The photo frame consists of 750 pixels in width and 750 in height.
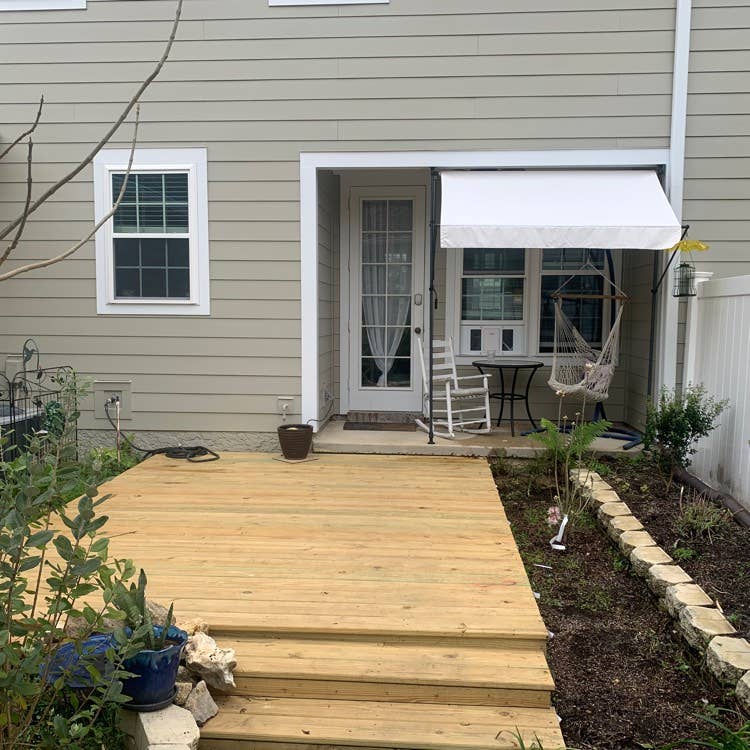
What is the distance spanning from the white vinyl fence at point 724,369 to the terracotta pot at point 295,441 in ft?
9.47

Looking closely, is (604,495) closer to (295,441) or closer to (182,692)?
(295,441)

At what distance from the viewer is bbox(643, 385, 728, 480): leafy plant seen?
15.9ft

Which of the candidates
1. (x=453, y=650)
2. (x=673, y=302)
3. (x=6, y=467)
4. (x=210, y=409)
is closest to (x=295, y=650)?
(x=453, y=650)

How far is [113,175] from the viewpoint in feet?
19.5

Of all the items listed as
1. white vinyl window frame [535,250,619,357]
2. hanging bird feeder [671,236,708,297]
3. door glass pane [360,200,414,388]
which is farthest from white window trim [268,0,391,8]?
hanging bird feeder [671,236,708,297]

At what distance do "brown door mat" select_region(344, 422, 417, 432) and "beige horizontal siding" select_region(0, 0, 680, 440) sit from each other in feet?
2.69

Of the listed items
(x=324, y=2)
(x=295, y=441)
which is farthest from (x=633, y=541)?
(x=324, y=2)

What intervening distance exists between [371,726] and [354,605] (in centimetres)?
66

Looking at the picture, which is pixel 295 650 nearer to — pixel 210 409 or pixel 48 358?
pixel 210 409

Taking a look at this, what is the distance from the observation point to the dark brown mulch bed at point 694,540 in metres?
3.27

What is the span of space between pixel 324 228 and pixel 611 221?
2.39m

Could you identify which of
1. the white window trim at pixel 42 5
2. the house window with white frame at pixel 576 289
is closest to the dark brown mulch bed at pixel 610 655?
the house window with white frame at pixel 576 289

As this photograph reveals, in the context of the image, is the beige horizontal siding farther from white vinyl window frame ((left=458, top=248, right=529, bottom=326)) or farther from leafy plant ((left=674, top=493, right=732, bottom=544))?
leafy plant ((left=674, top=493, right=732, bottom=544))

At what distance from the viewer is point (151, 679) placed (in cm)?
231
